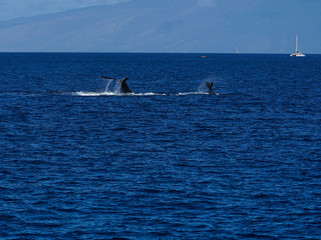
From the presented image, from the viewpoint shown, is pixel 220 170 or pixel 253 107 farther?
pixel 253 107

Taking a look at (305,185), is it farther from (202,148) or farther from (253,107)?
(253,107)

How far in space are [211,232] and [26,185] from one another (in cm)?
1316

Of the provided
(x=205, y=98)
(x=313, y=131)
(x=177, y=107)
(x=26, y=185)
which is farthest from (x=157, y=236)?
(x=205, y=98)

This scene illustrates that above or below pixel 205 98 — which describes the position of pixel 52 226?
below

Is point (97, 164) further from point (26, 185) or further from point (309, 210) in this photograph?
point (309, 210)

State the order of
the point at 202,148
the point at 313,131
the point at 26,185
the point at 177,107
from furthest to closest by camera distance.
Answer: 1. the point at 177,107
2. the point at 313,131
3. the point at 202,148
4. the point at 26,185

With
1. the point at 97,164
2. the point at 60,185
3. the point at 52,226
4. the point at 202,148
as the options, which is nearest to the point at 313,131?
the point at 202,148

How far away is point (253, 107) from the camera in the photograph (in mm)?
80938

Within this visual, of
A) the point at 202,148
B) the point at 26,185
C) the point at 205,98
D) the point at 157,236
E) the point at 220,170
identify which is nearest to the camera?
the point at 157,236

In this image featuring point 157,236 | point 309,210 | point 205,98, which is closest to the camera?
point 157,236

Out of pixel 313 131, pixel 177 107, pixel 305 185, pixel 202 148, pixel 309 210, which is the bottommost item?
pixel 309 210

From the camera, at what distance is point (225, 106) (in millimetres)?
81125

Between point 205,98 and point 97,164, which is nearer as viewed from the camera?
point 97,164

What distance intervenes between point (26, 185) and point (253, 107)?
160ft
